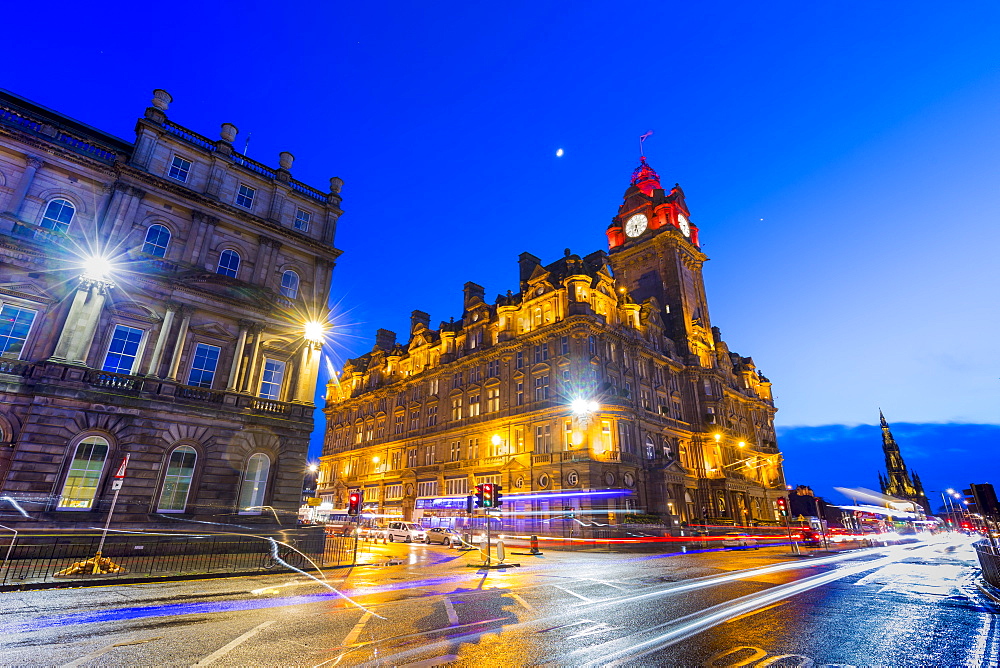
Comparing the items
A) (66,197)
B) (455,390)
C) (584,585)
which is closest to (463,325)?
(455,390)

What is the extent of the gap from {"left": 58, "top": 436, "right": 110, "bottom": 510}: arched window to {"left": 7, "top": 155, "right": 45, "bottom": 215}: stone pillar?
1052 centimetres

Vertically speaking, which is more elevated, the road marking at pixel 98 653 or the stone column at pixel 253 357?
the stone column at pixel 253 357

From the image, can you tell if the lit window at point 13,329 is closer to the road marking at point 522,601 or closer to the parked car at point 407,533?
the road marking at point 522,601

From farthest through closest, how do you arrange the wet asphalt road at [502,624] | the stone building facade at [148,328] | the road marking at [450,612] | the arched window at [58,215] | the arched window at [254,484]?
1. the arched window at [254,484]
2. the arched window at [58,215]
3. the stone building facade at [148,328]
4. the road marking at [450,612]
5. the wet asphalt road at [502,624]

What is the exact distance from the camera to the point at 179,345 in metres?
21.0

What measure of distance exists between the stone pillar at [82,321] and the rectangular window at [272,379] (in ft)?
22.8

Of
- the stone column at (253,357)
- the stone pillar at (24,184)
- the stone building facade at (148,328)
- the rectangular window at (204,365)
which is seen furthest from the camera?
the stone column at (253,357)

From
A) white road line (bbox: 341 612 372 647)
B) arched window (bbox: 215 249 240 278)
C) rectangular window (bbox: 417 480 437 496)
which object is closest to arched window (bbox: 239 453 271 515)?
arched window (bbox: 215 249 240 278)

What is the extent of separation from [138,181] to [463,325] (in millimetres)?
30990

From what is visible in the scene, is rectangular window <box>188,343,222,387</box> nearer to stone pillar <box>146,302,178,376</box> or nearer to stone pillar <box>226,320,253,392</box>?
stone pillar <box>226,320,253,392</box>

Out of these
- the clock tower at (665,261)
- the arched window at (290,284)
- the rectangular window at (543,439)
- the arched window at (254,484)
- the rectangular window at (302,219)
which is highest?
the clock tower at (665,261)

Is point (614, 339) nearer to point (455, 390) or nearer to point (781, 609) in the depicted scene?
point (455, 390)

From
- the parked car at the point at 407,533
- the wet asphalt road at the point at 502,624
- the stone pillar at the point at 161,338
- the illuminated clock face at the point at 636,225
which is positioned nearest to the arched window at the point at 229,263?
the stone pillar at the point at 161,338

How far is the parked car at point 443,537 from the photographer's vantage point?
100 ft
